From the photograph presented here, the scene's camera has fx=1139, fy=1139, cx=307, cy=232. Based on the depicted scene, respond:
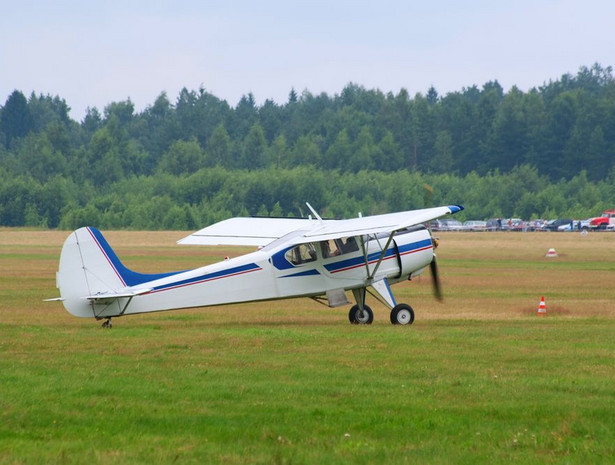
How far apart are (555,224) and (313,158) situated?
151ft

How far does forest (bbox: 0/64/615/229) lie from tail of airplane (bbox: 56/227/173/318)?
71.2 metres

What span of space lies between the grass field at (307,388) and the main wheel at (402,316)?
0.17 metres

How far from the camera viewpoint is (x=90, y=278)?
58.9ft

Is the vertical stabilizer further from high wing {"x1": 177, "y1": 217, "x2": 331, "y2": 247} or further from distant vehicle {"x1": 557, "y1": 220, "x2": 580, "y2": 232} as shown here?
distant vehicle {"x1": 557, "y1": 220, "x2": 580, "y2": 232}

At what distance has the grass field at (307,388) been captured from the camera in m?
9.19

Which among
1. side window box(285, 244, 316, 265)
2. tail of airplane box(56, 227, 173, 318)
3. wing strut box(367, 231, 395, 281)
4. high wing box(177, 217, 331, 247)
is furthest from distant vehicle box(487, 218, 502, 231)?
tail of airplane box(56, 227, 173, 318)

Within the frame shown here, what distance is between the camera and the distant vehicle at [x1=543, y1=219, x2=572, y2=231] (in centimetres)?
9576

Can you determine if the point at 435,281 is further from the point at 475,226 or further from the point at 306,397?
the point at 475,226

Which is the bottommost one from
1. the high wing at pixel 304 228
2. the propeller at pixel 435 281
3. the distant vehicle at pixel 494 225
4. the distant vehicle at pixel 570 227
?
the distant vehicle at pixel 570 227

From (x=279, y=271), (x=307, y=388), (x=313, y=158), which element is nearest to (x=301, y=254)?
(x=279, y=271)

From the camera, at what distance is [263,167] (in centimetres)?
13950

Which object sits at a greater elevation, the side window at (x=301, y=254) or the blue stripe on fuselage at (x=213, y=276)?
the side window at (x=301, y=254)

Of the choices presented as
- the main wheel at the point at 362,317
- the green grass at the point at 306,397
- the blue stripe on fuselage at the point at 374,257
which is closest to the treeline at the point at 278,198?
the blue stripe on fuselage at the point at 374,257

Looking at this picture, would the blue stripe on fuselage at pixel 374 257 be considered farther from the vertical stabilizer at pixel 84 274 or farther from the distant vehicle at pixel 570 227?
the distant vehicle at pixel 570 227
